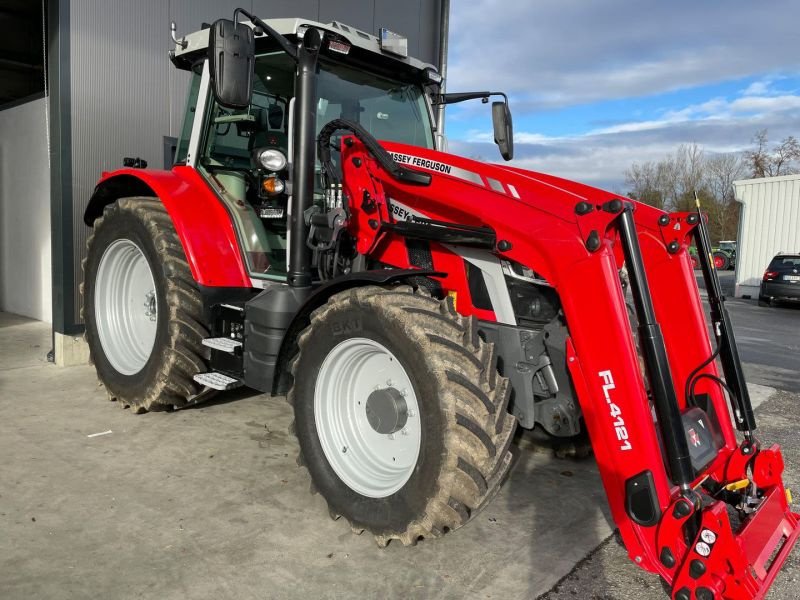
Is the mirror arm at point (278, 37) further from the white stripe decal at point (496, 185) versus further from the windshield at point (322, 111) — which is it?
the white stripe decal at point (496, 185)

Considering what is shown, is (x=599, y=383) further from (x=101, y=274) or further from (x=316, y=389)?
(x=101, y=274)

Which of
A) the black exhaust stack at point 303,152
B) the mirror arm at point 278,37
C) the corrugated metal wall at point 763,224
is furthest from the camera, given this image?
the corrugated metal wall at point 763,224

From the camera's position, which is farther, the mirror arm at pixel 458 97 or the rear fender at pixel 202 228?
the mirror arm at pixel 458 97

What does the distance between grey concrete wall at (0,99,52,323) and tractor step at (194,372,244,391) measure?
4374 millimetres

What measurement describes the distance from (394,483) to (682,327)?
4.81 ft

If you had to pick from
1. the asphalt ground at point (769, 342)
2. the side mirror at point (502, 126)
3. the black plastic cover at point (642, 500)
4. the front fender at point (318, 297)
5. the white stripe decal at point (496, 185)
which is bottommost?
the asphalt ground at point (769, 342)

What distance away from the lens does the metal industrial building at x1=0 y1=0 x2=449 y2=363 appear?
554 cm

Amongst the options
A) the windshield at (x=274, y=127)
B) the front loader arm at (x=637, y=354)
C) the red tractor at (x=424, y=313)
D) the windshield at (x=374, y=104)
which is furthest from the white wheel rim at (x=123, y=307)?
the front loader arm at (x=637, y=354)

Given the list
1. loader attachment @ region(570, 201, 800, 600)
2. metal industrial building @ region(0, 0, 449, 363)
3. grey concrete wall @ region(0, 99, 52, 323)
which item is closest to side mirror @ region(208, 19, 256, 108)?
loader attachment @ region(570, 201, 800, 600)

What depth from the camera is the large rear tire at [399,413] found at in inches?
97.7

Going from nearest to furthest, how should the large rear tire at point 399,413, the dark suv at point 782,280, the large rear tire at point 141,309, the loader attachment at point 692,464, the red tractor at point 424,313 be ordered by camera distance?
the loader attachment at point 692,464 → the red tractor at point 424,313 → the large rear tire at point 399,413 → the large rear tire at point 141,309 → the dark suv at point 782,280

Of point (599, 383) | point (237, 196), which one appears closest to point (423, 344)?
point (599, 383)

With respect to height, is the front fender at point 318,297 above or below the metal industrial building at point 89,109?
below

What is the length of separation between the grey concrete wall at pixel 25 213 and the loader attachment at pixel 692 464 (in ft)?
22.0
